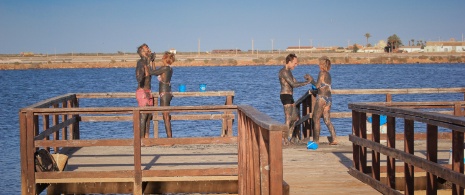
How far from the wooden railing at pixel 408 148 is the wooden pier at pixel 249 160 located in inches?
0.4

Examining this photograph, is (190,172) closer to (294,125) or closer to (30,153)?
(30,153)

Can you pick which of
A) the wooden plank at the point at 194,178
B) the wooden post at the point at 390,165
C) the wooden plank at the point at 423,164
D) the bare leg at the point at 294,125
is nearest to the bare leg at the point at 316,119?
the bare leg at the point at 294,125

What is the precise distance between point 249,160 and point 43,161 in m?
3.60

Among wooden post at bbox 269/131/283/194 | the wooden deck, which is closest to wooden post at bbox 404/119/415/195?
the wooden deck

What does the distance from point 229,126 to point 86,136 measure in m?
12.6

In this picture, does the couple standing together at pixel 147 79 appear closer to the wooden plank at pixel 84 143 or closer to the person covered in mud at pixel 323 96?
the person covered in mud at pixel 323 96

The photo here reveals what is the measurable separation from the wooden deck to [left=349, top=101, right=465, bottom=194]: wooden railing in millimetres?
230

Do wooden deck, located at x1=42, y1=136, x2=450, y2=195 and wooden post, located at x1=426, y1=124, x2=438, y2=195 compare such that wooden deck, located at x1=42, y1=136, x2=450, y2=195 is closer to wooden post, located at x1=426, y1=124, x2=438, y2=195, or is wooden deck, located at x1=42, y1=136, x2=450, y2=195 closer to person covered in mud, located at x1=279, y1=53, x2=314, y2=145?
person covered in mud, located at x1=279, y1=53, x2=314, y2=145

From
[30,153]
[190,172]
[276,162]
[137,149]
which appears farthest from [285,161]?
[276,162]

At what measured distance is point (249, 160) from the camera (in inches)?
351

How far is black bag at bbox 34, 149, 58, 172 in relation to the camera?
37.1 feet

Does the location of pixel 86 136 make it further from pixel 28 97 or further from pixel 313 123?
pixel 28 97

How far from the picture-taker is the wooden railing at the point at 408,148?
7.47m

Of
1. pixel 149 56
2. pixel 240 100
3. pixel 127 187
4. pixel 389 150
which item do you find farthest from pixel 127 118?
pixel 240 100
